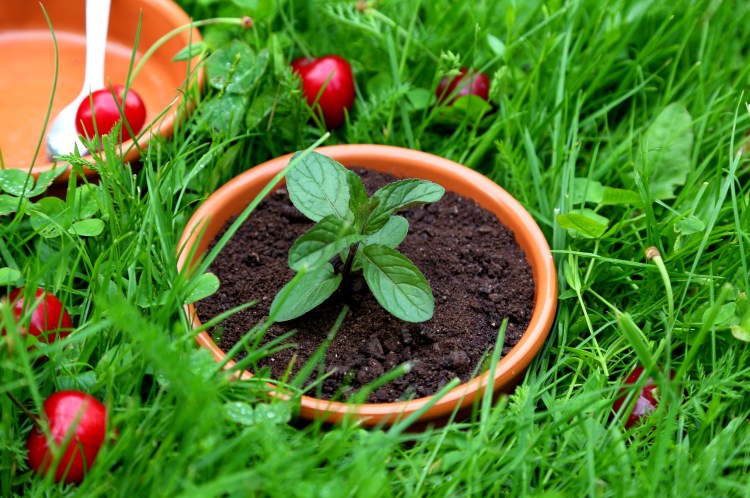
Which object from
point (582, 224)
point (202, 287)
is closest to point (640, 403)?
point (582, 224)

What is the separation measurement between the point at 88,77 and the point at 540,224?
114 cm

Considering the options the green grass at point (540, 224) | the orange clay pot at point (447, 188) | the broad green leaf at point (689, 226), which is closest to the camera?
the green grass at point (540, 224)

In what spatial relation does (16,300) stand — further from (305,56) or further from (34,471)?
(305,56)

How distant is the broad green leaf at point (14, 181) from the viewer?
5.25ft

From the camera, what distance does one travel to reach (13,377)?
1274 millimetres

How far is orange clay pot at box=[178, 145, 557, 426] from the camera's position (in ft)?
4.44

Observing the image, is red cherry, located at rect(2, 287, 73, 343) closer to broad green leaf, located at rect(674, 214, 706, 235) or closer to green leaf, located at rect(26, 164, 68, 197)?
green leaf, located at rect(26, 164, 68, 197)

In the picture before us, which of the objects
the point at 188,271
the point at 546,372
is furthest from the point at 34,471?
the point at 546,372

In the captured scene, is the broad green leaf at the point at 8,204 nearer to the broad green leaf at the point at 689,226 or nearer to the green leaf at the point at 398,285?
the green leaf at the point at 398,285

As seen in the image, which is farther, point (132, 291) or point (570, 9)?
point (570, 9)

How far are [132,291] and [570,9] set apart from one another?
1.29 meters

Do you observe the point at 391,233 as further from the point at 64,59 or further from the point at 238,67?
the point at 64,59

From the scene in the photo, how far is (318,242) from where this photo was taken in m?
1.35

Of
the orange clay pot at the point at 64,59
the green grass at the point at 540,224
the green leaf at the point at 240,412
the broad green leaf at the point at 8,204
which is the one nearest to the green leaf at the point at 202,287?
the green grass at the point at 540,224
